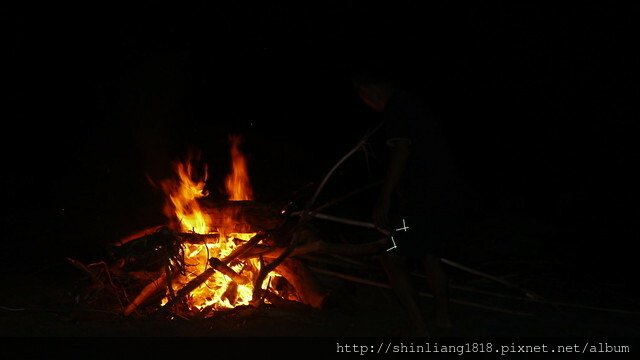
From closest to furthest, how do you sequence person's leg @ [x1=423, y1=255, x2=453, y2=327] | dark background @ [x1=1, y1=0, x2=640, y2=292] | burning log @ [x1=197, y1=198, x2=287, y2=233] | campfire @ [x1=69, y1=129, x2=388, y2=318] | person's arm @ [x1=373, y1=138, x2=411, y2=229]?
person's arm @ [x1=373, y1=138, x2=411, y2=229]
person's leg @ [x1=423, y1=255, x2=453, y2=327]
campfire @ [x1=69, y1=129, x2=388, y2=318]
burning log @ [x1=197, y1=198, x2=287, y2=233]
dark background @ [x1=1, y1=0, x2=640, y2=292]

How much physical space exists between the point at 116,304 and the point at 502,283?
3226 millimetres

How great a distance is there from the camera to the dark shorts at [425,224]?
17.8ft

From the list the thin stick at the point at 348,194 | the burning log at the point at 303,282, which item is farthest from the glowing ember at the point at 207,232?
the thin stick at the point at 348,194

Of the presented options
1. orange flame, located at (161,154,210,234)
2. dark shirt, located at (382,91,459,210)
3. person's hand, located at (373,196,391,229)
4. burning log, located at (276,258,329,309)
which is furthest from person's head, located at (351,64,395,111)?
orange flame, located at (161,154,210,234)

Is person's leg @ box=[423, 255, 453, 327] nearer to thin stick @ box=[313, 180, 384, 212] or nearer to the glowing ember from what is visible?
thin stick @ box=[313, 180, 384, 212]

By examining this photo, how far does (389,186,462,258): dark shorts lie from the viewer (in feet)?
17.8

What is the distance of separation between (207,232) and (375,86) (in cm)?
226

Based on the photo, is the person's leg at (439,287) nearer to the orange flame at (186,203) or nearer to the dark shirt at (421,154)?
the dark shirt at (421,154)

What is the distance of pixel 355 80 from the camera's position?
5578 mm

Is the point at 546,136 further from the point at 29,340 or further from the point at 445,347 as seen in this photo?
the point at 29,340

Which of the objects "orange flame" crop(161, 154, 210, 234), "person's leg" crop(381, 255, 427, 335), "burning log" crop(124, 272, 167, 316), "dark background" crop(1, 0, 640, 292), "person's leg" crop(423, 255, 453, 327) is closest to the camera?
"person's leg" crop(381, 255, 427, 335)

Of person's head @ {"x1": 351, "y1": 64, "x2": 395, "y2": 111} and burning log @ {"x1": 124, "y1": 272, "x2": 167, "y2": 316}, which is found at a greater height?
person's head @ {"x1": 351, "y1": 64, "x2": 395, "y2": 111}

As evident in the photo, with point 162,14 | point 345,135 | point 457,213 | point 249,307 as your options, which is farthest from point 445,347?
point 162,14

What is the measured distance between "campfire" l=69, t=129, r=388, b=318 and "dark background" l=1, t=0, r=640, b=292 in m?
2.34
